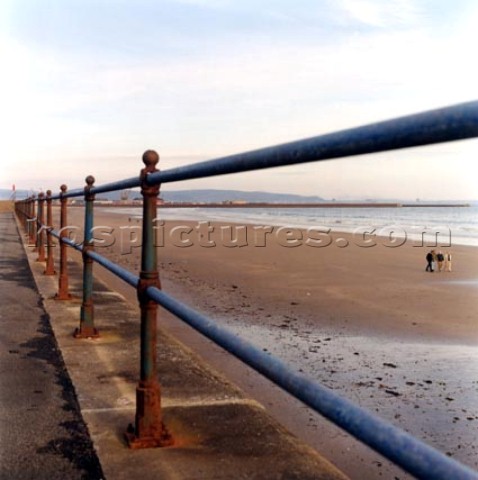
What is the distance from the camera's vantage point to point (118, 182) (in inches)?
136

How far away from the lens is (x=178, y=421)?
9.31 ft

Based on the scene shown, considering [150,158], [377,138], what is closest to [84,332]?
[150,158]

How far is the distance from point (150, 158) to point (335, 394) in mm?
1682

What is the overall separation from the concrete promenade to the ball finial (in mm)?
1126

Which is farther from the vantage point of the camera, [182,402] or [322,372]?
[322,372]

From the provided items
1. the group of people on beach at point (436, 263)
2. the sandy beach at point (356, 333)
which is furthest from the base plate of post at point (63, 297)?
the group of people on beach at point (436, 263)

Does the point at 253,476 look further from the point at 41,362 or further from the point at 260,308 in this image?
the point at 260,308

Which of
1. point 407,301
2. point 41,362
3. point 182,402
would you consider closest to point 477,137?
point 182,402

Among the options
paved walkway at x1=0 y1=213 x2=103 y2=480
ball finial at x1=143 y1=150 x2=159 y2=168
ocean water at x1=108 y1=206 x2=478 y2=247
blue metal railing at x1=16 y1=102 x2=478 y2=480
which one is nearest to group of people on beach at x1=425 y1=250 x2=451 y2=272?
ocean water at x1=108 y1=206 x2=478 y2=247

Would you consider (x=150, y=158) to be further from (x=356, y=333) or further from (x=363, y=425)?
(x=356, y=333)

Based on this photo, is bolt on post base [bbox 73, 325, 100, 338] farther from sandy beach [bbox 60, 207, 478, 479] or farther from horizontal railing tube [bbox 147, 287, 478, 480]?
horizontal railing tube [bbox 147, 287, 478, 480]

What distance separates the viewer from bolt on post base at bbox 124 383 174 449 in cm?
257

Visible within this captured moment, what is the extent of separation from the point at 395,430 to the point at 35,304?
17.0 feet

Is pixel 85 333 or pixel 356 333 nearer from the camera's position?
pixel 85 333
